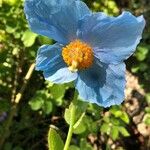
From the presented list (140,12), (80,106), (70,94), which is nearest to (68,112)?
(80,106)

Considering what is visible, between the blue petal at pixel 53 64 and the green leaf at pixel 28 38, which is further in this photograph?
the green leaf at pixel 28 38

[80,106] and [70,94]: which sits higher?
[80,106]

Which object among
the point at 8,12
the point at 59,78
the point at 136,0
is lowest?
the point at 136,0

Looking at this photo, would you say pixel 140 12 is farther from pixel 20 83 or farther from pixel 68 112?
pixel 68 112

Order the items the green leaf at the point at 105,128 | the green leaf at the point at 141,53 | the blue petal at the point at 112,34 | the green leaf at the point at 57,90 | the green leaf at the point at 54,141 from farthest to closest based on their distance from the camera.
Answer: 1. the green leaf at the point at 141,53
2. the green leaf at the point at 105,128
3. the green leaf at the point at 57,90
4. the green leaf at the point at 54,141
5. the blue petal at the point at 112,34

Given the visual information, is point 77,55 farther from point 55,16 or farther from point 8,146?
point 8,146

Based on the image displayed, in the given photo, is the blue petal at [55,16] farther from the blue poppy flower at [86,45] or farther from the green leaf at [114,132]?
the green leaf at [114,132]

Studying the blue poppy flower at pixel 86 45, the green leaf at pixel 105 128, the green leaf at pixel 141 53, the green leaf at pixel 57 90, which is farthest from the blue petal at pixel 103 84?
the green leaf at pixel 141 53
